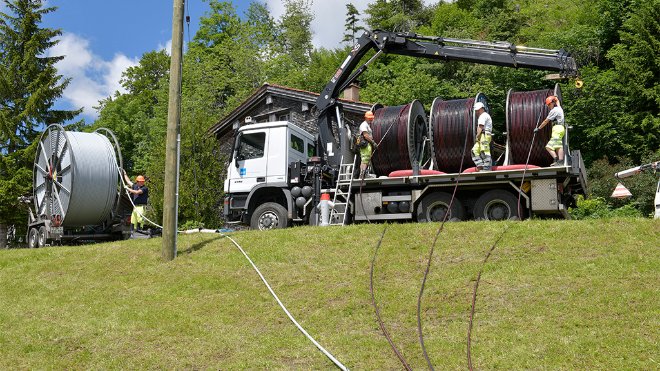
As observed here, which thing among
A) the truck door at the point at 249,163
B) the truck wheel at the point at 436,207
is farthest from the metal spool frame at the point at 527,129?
the truck door at the point at 249,163

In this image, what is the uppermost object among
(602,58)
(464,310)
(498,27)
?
(498,27)

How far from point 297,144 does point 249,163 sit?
1470 millimetres

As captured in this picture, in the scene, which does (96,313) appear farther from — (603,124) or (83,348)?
(603,124)

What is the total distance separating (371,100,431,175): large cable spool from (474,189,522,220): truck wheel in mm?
2142

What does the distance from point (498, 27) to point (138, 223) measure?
1403 inches

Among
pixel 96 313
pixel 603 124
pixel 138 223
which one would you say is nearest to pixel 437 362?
pixel 96 313

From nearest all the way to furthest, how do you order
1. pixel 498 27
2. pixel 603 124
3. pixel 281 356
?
1. pixel 281 356
2. pixel 603 124
3. pixel 498 27

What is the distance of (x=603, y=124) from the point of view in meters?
31.7

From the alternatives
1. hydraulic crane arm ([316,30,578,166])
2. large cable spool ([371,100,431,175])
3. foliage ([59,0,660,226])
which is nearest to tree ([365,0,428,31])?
foliage ([59,0,660,226])

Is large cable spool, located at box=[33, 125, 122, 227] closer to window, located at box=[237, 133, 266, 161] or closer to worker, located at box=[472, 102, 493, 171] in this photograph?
window, located at box=[237, 133, 266, 161]

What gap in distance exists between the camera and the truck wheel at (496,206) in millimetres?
13961

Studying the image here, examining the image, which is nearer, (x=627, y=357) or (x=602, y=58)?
(x=627, y=357)

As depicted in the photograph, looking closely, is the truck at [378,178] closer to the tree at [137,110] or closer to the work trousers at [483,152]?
the work trousers at [483,152]

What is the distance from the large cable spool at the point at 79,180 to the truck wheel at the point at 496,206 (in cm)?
983
